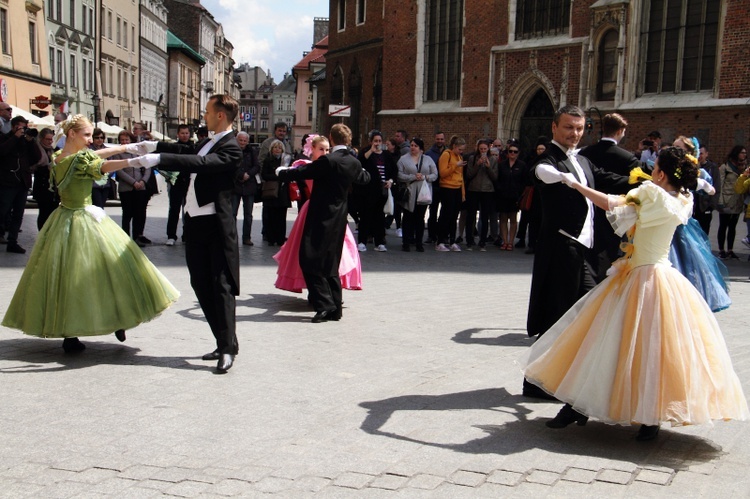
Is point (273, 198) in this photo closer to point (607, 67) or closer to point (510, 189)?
point (510, 189)

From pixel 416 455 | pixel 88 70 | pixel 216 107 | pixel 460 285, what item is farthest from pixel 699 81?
pixel 88 70

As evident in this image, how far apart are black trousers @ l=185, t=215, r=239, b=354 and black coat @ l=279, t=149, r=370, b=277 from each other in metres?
1.95

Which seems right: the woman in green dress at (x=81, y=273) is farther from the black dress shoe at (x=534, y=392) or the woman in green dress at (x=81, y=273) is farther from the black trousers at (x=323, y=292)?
the black dress shoe at (x=534, y=392)

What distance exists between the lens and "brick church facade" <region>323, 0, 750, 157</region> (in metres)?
23.8

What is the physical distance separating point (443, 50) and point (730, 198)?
2124cm

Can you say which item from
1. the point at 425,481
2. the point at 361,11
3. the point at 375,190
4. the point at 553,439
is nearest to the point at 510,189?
the point at 375,190

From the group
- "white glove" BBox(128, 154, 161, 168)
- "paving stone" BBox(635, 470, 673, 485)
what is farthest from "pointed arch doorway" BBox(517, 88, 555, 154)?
"paving stone" BBox(635, 470, 673, 485)

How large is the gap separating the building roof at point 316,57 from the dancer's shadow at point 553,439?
74471mm

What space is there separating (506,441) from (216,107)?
323 cm

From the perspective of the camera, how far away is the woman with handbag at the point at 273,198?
14.4m

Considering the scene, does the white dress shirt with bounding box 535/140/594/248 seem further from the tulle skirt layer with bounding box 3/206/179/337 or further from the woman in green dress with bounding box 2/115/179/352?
the tulle skirt layer with bounding box 3/206/179/337

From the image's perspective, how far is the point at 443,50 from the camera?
34.4 m

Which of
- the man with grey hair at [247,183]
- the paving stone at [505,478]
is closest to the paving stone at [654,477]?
the paving stone at [505,478]

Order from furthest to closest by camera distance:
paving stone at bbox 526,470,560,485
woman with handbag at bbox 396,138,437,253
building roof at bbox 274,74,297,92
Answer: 1. building roof at bbox 274,74,297,92
2. woman with handbag at bbox 396,138,437,253
3. paving stone at bbox 526,470,560,485
